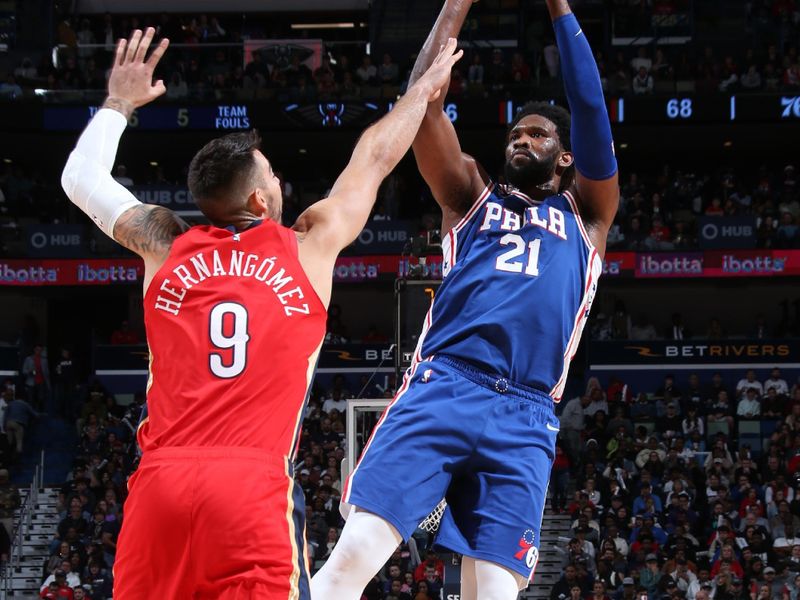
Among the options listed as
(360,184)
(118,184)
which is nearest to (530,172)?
(360,184)

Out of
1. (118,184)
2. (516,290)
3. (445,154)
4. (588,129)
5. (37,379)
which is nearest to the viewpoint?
(118,184)

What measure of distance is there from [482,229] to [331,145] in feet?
78.7

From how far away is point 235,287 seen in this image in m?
3.84

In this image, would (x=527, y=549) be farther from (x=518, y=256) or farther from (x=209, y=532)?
(x=209, y=532)

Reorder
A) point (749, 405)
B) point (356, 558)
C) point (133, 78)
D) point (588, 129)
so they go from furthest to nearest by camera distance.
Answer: point (749, 405)
point (588, 129)
point (356, 558)
point (133, 78)

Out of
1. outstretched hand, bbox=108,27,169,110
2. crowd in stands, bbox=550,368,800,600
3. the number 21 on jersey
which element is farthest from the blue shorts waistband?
crowd in stands, bbox=550,368,800,600

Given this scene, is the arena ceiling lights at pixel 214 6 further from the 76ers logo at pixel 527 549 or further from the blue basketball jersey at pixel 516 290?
the 76ers logo at pixel 527 549

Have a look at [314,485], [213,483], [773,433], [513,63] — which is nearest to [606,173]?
[213,483]

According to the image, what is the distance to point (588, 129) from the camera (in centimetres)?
524

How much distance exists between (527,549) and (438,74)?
1884 millimetres

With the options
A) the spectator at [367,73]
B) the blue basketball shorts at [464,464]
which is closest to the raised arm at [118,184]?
the blue basketball shorts at [464,464]

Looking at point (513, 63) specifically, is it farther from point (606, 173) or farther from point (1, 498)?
point (606, 173)

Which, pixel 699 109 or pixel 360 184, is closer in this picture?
pixel 360 184

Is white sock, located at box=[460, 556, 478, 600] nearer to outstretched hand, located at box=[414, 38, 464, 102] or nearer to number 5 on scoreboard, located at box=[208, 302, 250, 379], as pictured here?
number 5 on scoreboard, located at box=[208, 302, 250, 379]
